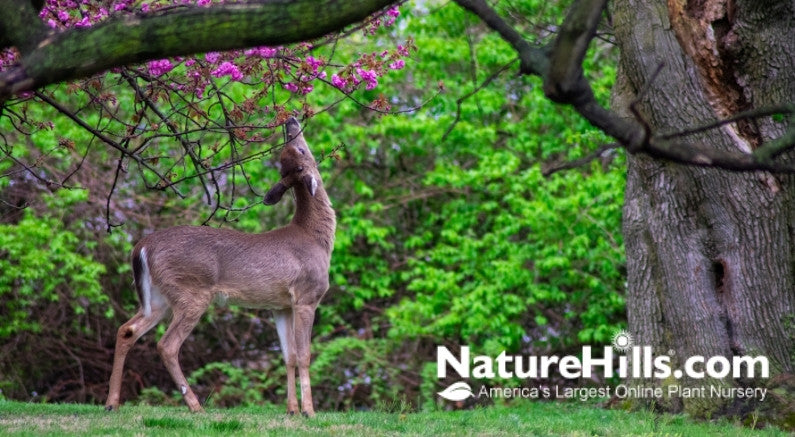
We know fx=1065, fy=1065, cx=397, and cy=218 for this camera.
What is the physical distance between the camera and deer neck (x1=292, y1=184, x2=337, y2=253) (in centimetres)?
983

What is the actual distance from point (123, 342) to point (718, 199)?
5.44 meters

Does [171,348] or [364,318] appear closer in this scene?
[171,348]

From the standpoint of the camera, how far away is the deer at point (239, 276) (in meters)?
8.95

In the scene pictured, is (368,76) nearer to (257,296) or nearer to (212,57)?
(212,57)

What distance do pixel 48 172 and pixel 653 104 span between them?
9.40 meters

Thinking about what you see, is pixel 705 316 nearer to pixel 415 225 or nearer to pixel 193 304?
pixel 193 304

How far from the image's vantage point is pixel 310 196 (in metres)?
9.91

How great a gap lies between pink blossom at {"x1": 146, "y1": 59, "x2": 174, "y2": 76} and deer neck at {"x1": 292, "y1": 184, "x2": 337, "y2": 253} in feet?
5.71

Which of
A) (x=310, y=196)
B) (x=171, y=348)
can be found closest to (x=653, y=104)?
(x=310, y=196)

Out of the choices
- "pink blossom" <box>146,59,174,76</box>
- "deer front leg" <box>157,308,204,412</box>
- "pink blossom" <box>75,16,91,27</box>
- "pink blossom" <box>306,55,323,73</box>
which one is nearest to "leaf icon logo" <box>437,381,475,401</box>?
"deer front leg" <box>157,308,204,412</box>

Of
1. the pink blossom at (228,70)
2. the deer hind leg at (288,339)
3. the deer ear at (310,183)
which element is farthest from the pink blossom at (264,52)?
the deer hind leg at (288,339)

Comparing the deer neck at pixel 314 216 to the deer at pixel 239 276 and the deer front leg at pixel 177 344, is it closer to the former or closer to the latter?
the deer at pixel 239 276

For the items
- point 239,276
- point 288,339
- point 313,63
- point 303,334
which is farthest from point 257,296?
point 313,63

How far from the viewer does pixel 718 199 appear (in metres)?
9.76
